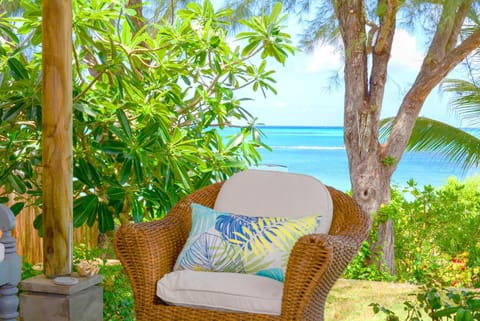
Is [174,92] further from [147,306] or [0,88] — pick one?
[147,306]

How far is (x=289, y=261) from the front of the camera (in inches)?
84.6

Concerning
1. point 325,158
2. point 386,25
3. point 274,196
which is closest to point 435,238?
point 386,25

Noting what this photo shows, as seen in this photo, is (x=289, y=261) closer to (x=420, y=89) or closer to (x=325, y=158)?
(x=420, y=89)

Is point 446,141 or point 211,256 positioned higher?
point 446,141

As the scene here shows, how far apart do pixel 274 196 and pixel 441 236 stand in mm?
2112

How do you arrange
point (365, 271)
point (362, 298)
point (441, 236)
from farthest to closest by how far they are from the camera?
point (365, 271) < point (441, 236) < point (362, 298)

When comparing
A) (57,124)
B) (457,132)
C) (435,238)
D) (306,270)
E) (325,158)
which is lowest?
(325,158)

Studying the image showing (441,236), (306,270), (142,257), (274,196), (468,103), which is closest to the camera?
(306,270)

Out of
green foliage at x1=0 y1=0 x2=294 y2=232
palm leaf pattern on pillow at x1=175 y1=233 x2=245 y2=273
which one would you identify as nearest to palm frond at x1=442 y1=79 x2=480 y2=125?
green foliage at x1=0 y1=0 x2=294 y2=232

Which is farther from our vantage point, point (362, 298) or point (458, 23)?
point (458, 23)

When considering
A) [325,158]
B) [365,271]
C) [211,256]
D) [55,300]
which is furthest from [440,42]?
[325,158]

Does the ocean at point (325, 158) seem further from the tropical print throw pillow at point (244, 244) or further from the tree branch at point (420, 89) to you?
the tropical print throw pillow at point (244, 244)

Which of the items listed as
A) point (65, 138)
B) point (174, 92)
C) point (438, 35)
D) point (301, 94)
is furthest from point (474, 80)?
point (301, 94)

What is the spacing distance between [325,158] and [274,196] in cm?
1674
